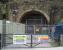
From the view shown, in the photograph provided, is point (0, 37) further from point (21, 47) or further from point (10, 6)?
point (10, 6)

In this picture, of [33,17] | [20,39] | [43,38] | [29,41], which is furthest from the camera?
[33,17]

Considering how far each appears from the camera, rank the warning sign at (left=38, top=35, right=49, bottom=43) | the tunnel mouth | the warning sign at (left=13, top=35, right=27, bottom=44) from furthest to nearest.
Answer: the tunnel mouth
the warning sign at (left=38, top=35, right=49, bottom=43)
the warning sign at (left=13, top=35, right=27, bottom=44)

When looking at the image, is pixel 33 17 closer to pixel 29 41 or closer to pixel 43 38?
pixel 43 38

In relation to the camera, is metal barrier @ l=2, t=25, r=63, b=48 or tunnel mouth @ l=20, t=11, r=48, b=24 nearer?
metal barrier @ l=2, t=25, r=63, b=48

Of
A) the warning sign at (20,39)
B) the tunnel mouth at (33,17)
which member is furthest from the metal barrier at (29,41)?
the tunnel mouth at (33,17)

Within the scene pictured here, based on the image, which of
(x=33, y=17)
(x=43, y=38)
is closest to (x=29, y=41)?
(x=43, y=38)

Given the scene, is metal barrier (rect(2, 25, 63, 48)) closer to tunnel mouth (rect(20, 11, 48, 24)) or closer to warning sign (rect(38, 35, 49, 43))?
warning sign (rect(38, 35, 49, 43))

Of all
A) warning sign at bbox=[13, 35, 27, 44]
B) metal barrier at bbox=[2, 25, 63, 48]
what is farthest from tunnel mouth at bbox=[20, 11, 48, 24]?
warning sign at bbox=[13, 35, 27, 44]

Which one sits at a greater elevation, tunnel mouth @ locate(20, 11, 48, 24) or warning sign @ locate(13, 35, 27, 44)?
tunnel mouth @ locate(20, 11, 48, 24)

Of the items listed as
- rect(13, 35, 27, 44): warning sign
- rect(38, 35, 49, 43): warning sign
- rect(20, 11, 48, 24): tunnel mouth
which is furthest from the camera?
rect(20, 11, 48, 24): tunnel mouth

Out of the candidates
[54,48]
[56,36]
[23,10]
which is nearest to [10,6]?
[23,10]

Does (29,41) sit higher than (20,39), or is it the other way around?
(20,39)

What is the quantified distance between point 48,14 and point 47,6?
4.33 feet

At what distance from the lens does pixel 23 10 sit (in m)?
43.0
